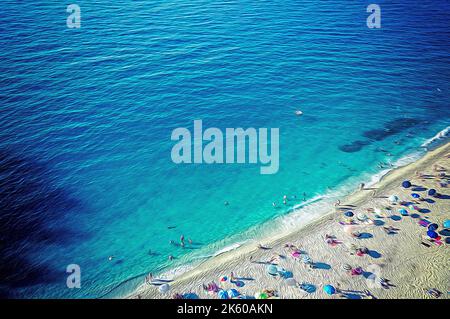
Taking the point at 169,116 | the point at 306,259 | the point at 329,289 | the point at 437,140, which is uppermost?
the point at 169,116

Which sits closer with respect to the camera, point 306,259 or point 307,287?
point 307,287

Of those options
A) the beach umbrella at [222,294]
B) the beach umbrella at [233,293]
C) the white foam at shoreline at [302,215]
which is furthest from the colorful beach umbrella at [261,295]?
the white foam at shoreline at [302,215]

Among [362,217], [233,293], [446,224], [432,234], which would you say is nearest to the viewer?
[233,293]

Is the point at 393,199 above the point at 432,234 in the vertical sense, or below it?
above

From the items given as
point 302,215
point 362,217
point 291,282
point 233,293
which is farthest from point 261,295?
point 362,217

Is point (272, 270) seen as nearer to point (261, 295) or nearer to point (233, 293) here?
point (261, 295)

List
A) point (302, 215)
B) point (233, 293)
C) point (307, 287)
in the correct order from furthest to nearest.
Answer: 1. point (302, 215)
2. point (307, 287)
3. point (233, 293)

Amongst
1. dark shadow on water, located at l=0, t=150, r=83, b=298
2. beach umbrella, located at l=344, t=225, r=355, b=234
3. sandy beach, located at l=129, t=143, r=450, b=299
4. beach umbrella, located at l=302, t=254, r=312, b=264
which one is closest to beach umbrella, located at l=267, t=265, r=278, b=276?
sandy beach, located at l=129, t=143, r=450, b=299
